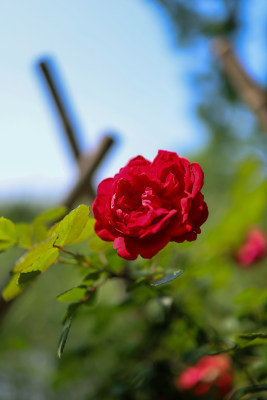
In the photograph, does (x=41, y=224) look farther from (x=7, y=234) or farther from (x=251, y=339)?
(x=251, y=339)

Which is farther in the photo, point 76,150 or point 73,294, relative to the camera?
point 76,150

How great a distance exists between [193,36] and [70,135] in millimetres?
5967

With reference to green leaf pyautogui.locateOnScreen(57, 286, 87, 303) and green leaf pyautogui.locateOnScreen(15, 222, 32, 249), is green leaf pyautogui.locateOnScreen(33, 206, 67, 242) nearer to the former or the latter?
green leaf pyautogui.locateOnScreen(15, 222, 32, 249)

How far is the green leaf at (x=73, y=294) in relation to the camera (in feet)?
1.65

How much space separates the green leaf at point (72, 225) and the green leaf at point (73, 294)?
0.07 metres

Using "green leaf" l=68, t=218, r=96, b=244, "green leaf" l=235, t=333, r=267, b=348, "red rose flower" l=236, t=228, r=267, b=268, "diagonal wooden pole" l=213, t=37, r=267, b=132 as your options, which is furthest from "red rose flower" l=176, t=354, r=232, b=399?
"diagonal wooden pole" l=213, t=37, r=267, b=132

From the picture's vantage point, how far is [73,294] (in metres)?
0.52

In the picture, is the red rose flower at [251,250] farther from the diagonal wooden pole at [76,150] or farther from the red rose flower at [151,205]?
the red rose flower at [151,205]

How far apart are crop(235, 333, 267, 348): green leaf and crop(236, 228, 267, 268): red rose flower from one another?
112cm


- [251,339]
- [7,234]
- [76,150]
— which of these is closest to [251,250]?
[76,150]

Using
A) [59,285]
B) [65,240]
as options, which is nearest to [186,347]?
[65,240]

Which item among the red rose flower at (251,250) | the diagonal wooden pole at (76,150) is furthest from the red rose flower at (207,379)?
the red rose flower at (251,250)

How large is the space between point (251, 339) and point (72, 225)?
0.27 meters

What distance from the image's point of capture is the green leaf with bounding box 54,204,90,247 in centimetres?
47
